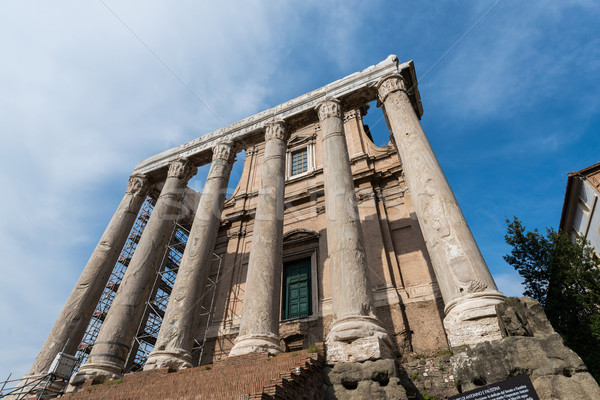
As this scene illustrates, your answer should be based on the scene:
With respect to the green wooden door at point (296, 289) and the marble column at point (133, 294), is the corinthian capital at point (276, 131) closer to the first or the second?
the marble column at point (133, 294)

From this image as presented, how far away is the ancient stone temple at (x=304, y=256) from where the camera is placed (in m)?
8.70

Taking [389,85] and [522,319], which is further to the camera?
[389,85]

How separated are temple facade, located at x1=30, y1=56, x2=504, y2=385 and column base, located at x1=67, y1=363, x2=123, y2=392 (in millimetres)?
32

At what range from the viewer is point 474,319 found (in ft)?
23.4

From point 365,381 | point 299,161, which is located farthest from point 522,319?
point 299,161

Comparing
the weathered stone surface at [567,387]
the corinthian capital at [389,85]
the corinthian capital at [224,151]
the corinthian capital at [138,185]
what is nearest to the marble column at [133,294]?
the corinthian capital at [138,185]

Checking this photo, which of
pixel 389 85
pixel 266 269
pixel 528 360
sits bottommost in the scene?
pixel 528 360

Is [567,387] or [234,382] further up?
[234,382]

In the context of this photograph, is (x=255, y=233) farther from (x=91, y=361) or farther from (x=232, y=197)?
(x=232, y=197)

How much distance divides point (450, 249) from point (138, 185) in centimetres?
1491

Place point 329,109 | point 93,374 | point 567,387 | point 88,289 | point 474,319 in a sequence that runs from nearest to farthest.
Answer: point 567,387
point 474,319
point 93,374
point 88,289
point 329,109

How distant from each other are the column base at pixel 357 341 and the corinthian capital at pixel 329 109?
882 cm

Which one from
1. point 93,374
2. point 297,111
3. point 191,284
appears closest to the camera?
point 93,374

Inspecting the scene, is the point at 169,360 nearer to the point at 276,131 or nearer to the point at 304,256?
the point at 304,256
